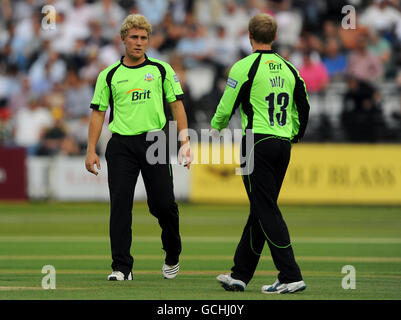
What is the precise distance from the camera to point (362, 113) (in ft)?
75.1

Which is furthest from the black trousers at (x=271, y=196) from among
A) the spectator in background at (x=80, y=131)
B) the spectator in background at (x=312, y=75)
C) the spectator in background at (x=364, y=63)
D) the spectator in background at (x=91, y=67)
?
the spectator in background at (x=91, y=67)

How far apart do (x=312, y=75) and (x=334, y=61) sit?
1144mm

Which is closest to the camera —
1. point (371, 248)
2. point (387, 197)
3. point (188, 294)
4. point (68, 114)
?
point (188, 294)

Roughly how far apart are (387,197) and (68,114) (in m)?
8.25

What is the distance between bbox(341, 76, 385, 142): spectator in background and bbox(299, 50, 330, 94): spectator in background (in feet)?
2.09

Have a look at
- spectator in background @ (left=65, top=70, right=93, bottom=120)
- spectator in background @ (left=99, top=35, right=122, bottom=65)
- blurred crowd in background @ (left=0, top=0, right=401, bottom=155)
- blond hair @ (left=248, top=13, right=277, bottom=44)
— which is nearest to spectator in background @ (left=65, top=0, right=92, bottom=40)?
blurred crowd in background @ (left=0, top=0, right=401, bottom=155)

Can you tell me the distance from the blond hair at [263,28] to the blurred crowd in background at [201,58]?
13.8 m

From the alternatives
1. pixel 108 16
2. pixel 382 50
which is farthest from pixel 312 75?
pixel 108 16

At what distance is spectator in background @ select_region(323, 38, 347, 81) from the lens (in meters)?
23.9

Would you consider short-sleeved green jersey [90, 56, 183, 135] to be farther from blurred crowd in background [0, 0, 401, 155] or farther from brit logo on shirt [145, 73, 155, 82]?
blurred crowd in background [0, 0, 401, 155]

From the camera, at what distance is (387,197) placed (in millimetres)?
22250

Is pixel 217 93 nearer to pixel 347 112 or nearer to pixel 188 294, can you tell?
pixel 347 112
